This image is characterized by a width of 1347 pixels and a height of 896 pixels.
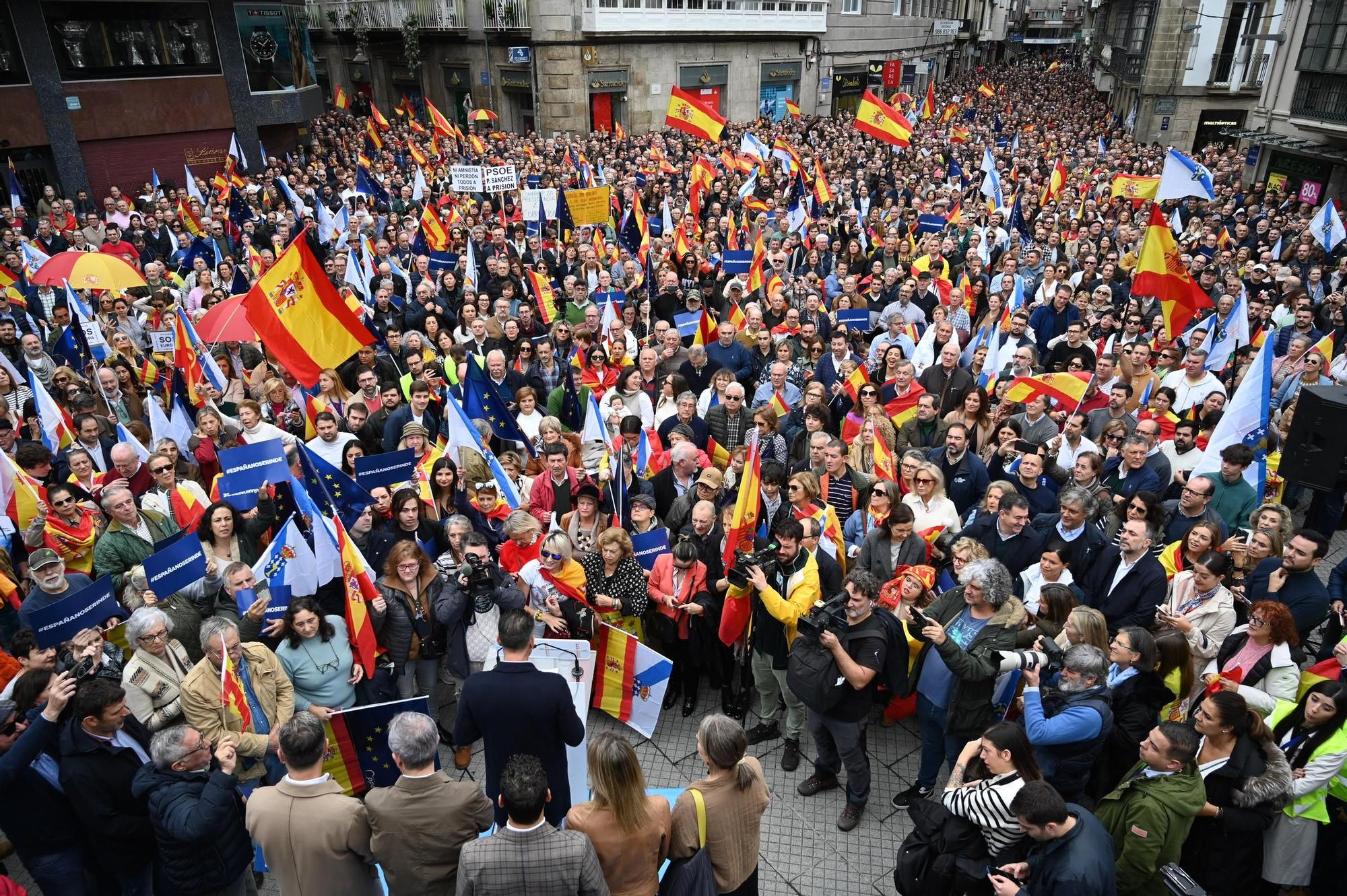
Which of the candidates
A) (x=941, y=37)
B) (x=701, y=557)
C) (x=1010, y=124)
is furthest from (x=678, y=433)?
(x=941, y=37)

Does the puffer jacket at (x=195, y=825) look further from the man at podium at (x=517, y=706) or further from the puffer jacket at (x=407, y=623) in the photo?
the puffer jacket at (x=407, y=623)

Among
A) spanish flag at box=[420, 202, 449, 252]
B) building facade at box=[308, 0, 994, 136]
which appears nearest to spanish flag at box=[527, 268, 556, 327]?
spanish flag at box=[420, 202, 449, 252]

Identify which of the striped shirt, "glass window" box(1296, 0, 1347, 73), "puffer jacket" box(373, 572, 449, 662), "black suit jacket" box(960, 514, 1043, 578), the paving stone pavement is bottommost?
the paving stone pavement

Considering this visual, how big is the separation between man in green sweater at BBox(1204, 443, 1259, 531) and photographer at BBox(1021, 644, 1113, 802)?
2.95 m

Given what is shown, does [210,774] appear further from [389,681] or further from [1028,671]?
[1028,671]

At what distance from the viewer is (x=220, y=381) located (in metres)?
8.24

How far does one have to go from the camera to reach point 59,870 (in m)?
3.99

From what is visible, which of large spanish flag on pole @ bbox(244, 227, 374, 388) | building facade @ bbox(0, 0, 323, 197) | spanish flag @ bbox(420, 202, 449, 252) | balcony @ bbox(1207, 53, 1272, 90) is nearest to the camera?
large spanish flag on pole @ bbox(244, 227, 374, 388)

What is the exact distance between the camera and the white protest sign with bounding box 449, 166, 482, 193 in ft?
50.0

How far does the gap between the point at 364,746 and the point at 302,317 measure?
14.6 ft

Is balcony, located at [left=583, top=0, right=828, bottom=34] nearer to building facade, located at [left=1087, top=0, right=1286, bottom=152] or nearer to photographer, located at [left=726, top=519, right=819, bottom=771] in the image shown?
building facade, located at [left=1087, top=0, right=1286, bottom=152]

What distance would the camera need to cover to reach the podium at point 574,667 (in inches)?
195

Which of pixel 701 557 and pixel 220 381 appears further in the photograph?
pixel 220 381

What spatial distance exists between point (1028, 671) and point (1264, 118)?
27237 millimetres
